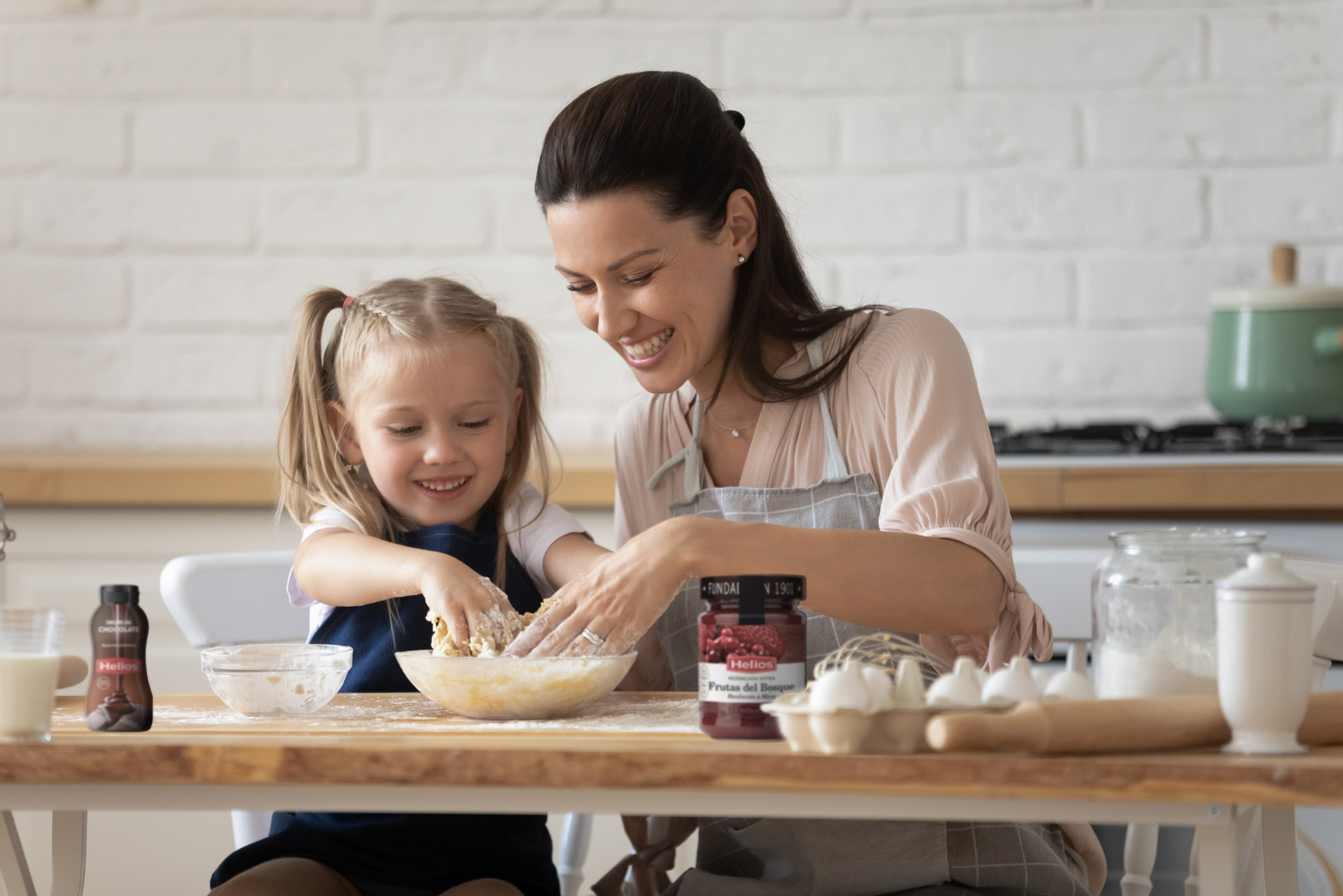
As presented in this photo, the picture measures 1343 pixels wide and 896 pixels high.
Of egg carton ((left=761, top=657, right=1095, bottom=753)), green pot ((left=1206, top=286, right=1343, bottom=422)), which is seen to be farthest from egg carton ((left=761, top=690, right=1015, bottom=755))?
green pot ((left=1206, top=286, right=1343, bottom=422))

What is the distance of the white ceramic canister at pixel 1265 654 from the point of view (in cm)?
77

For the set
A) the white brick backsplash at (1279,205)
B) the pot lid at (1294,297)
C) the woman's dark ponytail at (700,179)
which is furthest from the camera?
the white brick backsplash at (1279,205)

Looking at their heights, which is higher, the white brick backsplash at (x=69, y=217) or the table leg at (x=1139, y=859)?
the white brick backsplash at (x=69, y=217)

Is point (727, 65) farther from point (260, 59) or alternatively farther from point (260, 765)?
point (260, 765)

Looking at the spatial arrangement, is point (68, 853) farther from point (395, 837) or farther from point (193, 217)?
point (193, 217)

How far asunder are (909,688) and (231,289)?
203 cm

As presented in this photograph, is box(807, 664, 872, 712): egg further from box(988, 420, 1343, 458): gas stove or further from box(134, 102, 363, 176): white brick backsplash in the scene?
box(134, 102, 363, 176): white brick backsplash

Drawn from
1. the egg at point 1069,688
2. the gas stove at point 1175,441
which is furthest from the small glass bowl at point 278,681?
the gas stove at point 1175,441

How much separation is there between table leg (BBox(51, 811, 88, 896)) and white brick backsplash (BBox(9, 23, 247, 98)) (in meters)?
1.74

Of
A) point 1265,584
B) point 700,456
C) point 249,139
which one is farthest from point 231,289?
point 1265,584

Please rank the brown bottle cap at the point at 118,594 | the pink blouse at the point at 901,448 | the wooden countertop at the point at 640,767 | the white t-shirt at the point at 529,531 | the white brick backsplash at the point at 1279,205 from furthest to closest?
the white brick backsplash at the point at 1279,205, the white t-shirt at the point at 529,531, the pink blouse at the point at 901,448, the brown bottle cap at the point at 118,594, the wooden countertop at the point at 640,767

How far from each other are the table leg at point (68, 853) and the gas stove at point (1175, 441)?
130 centimetres

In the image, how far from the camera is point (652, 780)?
0.77 m

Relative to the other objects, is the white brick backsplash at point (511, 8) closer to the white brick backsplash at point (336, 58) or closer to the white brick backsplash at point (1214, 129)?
the white brick backsplash at point (336, 58)
